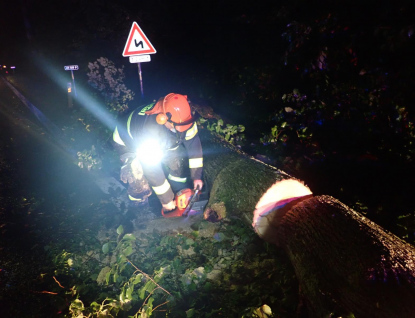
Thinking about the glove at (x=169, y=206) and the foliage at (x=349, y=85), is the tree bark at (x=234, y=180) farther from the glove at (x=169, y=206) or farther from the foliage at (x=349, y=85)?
the foliage at (x=349, y=85)

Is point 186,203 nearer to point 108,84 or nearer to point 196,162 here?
point 196,162

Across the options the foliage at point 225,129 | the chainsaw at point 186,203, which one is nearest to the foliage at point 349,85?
the foliage at point 225,129

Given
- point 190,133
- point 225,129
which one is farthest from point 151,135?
point 225,129

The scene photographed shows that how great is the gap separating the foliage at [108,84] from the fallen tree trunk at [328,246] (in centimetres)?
557

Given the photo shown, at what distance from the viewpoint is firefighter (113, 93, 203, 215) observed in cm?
288

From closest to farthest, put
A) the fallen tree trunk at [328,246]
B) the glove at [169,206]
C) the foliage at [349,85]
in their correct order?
1. the fallen tree trunk at [328,246]
2. the foliage at [349,85]
3. the glove at [169,206]

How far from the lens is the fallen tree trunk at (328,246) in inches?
55.7

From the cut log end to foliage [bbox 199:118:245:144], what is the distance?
221 cm

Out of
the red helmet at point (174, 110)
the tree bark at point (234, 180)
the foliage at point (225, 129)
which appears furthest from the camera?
the foliage at point (225, 129)

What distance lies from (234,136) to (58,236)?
3483 mm

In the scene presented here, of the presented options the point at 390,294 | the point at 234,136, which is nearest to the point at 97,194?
the point at 234,136

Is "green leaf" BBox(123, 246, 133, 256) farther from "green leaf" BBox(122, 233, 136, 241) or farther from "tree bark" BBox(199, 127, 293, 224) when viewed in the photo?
"tree bark" BBox(199, 127, 293, 224)

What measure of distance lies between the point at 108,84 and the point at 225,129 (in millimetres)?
4613

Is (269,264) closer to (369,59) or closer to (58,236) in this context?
(369,59)
